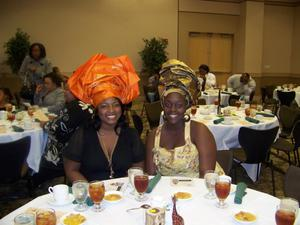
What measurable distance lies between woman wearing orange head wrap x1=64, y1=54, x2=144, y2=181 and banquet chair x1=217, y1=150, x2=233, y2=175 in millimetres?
653

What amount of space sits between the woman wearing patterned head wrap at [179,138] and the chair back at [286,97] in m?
6.06

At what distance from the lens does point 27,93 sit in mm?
7000

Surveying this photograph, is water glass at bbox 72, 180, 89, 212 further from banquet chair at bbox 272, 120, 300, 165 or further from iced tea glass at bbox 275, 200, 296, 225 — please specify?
banquet chair at bbox 272, 120, 300, 165

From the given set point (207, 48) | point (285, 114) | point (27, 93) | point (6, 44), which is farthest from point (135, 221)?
point (207, 48)

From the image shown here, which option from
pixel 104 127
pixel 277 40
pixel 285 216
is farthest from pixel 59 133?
pixel 277 40

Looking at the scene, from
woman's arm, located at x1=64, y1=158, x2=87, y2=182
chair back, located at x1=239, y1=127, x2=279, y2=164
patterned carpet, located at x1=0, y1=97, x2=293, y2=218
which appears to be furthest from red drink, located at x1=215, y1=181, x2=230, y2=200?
patterned carpet, located at x1=0, y1=97, x2=293, y2=218

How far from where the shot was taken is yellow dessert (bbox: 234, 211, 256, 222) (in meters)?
1.59

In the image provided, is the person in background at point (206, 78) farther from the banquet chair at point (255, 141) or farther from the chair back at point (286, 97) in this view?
the banquet chair at point (255, 141)

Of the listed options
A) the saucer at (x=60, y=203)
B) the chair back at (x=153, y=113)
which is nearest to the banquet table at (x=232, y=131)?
the chair back at (x=153, y=113)

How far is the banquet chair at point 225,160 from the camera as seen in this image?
266 centimetres

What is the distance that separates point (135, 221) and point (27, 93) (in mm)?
5971

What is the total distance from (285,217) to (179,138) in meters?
1.12

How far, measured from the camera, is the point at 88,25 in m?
10.8

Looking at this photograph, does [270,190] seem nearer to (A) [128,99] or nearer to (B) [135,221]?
(A) [128,99]
